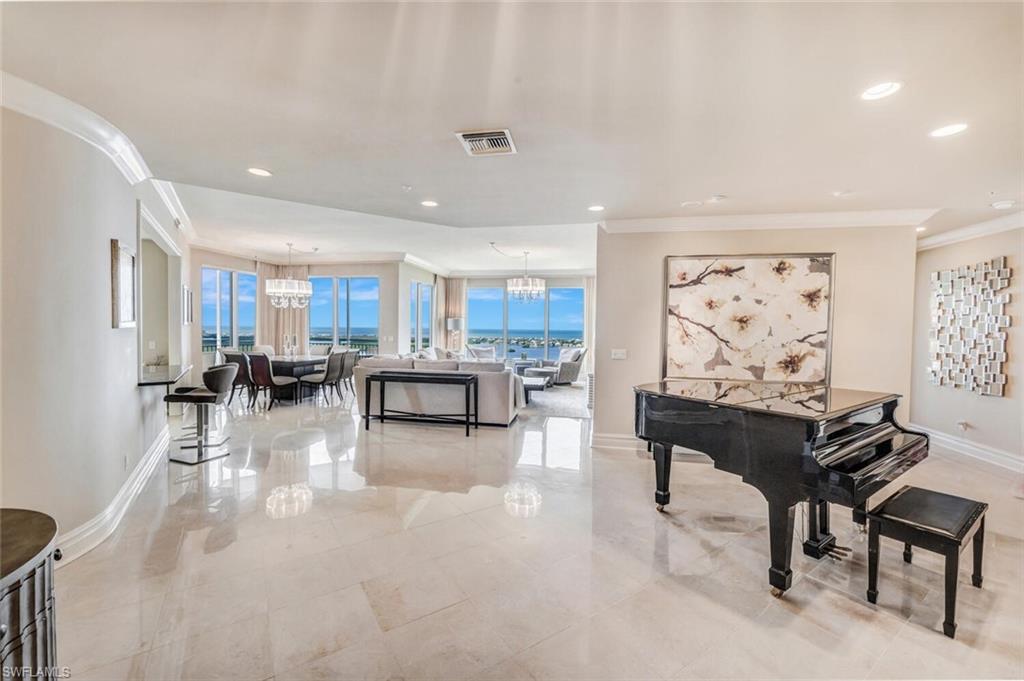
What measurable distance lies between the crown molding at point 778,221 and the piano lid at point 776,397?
6.65ft

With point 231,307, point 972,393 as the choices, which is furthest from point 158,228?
point 972,393

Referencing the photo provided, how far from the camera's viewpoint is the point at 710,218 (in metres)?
5.03

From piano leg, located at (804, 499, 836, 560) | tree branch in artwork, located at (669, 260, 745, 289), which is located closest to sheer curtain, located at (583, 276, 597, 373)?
tree branch in artwork, located at (669, 260, 745, 289)

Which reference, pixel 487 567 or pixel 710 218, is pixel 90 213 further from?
pixel 710 218

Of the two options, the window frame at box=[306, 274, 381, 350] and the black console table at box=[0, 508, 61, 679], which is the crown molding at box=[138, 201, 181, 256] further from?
the window frame at box=[306, 274, 381, 350]

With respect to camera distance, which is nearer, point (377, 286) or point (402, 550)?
point (402, 550)

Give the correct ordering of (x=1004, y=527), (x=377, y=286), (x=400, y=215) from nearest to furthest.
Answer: (x=1004, y=527), (x=400, y=215), (x=377, y=286)

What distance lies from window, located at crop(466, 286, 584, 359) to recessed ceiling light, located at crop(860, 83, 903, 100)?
978 cm

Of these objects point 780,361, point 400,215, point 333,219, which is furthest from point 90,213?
point 780,361

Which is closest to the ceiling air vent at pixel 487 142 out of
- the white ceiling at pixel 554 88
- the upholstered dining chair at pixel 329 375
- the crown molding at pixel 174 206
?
the white ceiling at pixel 554 88

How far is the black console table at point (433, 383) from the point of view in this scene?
20.1 ft

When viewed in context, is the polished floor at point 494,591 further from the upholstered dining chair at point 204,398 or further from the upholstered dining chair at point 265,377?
the upholstered dining chair at point 265,377

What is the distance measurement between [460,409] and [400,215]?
2765 mm

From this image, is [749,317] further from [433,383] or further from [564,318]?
[564,318]
